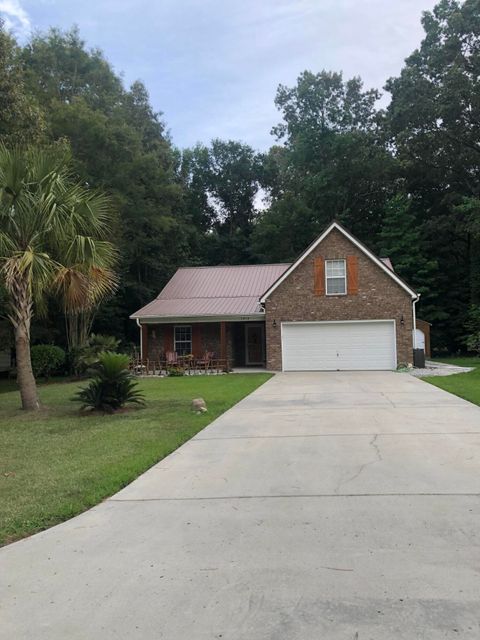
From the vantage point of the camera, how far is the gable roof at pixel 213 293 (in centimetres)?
2608

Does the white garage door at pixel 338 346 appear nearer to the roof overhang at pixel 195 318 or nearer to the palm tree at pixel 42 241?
the roof overhang at pixel 195 318

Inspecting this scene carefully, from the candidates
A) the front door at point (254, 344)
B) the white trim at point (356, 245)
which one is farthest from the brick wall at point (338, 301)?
the front door at point (254, 344)

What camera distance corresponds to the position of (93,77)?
125ft

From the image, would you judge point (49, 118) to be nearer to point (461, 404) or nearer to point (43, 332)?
point (43, 332)

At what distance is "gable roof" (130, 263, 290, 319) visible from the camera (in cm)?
2608

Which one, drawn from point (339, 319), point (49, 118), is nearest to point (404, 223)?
point (339, 319)

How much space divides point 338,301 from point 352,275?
128 cm

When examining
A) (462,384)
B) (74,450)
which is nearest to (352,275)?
(462,384)

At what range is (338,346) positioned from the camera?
23.9 metres

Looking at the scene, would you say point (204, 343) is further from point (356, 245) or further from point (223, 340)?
point (356, 245)

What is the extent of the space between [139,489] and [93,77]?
126 ft

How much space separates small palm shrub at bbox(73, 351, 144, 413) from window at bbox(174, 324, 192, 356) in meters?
14.8

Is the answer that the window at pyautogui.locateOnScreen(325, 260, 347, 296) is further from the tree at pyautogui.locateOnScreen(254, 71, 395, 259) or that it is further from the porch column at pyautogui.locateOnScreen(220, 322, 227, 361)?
the tree at pyautogui.locateOnScreen(254, 71, 395, 259)

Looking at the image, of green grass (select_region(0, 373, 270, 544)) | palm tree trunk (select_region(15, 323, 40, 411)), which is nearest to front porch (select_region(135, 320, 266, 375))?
green grass (select_region(0, 373, 270, 544))
